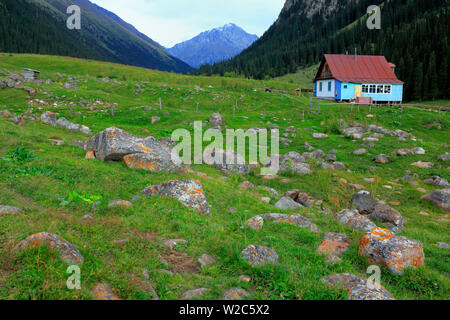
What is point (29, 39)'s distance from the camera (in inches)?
4985

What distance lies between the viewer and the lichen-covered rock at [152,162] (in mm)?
11875

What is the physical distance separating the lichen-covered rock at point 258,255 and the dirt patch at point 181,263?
41.0 inches

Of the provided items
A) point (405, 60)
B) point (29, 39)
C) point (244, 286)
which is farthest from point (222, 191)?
point (29, 39)

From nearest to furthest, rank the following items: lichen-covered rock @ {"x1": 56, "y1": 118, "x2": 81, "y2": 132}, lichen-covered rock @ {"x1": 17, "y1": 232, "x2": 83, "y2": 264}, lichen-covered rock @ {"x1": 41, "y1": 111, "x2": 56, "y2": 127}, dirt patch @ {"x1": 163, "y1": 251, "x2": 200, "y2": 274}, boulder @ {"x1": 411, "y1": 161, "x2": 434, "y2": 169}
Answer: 1. lichen-covered rock @ {"x1": 17, "y1": 232, "x2": 83, "y2": 264}
2. dirt patch @ {"x1": 163, "y1": 251, "x2": 200, "y2": 274}
3. boulder @ {"x1": 411, "y1": 161, "x2": 434, "y2": 169}
4. lichen-covered rock @ {"x1": 56, "y1": 118, "x2": 81, "y2": 132}
5. lichen-covered rock @ {"x1": 41, "y1": 111, "x2": 56, "y2": 127}

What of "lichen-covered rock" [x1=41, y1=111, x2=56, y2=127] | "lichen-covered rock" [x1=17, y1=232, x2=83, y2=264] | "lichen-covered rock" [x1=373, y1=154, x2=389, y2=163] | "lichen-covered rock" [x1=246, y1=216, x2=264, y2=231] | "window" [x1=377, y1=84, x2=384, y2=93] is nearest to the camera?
"lichen-covered rock" [x1=17, y1=232, x2=83, y2=264]

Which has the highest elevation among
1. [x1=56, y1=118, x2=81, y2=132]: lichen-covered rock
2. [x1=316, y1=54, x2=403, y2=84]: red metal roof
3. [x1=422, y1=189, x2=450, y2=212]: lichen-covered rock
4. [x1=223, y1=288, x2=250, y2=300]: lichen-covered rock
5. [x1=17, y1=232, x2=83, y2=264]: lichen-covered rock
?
[x1=316, y1=54, x2=403, y2=84]: red metal roof

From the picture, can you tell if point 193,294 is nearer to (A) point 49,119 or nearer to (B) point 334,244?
(B) point 334,244

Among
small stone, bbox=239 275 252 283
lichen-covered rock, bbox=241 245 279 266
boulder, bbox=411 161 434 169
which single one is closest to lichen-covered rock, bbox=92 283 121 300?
small stone, bbox=239 275 252 283

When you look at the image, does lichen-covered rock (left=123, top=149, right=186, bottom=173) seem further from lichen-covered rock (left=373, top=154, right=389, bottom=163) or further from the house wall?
the house wall

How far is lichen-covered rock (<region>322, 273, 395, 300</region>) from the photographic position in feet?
15.8

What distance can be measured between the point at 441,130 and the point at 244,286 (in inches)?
1121

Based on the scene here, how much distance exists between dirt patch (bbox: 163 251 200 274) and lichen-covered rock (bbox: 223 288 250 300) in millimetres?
1064

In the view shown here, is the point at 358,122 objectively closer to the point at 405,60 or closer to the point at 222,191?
the point at 222,191

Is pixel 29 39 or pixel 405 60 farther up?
pixel 29 39
